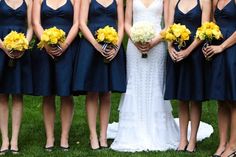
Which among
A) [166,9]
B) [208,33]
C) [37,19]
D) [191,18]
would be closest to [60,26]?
[37,19]

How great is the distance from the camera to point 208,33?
7746 millimetres

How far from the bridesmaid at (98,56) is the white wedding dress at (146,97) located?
0.21 meters

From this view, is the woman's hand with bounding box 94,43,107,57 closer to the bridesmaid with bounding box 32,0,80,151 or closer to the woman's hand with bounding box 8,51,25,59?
the bridesmaid with bounding box 32,0,80,151

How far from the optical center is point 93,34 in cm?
850

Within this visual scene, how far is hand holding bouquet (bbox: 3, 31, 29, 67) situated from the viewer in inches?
316

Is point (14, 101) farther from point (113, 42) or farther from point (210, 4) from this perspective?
point (210, 4)

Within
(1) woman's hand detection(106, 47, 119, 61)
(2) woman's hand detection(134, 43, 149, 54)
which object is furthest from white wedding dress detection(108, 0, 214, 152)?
(1) woman's hand detection(106, 47, 119, 61)

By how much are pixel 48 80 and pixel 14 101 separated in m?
0.61

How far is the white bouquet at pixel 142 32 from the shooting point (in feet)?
27.1

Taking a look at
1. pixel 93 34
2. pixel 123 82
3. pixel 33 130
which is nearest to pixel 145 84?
pixel 123 82

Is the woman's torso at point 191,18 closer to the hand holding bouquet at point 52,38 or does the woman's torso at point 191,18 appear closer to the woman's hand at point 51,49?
the hand holding bouquet at point 52,38

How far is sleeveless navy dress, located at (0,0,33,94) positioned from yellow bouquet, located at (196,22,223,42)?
238 centimetres

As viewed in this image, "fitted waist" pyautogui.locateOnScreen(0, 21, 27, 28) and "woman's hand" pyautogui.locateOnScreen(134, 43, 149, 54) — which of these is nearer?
"fitted waist" pyautogui.locateOnScreen(0, 21, 27, 28)

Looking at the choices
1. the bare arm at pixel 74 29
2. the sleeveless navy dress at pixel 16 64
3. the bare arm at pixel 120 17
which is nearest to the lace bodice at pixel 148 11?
the bare arm at pixel 120 17
